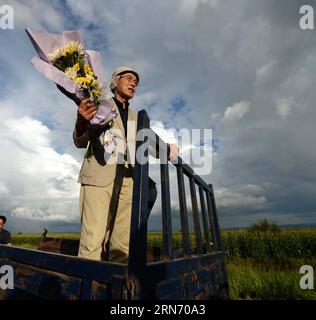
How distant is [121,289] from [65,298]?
0.39 metres

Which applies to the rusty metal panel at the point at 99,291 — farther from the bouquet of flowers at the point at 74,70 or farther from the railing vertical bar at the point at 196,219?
the railing vertical bar at the point at 196,219

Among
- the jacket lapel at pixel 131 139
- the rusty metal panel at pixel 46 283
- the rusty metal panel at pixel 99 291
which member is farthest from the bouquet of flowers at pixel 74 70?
the rusty metal panel at pixel 99 291

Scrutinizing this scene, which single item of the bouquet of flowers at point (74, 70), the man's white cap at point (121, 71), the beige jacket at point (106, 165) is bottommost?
the beige jacket at point (106, 165)

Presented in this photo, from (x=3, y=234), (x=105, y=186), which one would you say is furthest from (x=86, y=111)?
(x=3, y=234)

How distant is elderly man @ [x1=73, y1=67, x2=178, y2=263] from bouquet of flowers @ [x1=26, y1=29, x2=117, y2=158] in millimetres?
78

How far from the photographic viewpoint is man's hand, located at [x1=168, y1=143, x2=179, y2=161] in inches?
77.1

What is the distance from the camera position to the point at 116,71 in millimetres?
2529

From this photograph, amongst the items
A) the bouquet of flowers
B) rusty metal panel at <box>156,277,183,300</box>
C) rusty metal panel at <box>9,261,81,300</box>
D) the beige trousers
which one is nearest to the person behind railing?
the beige trousers

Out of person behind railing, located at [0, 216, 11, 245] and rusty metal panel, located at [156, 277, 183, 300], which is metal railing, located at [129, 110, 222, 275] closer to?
rusty metal panel, located at [156, 277, 183, 300]

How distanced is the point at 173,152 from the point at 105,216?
0.67 m

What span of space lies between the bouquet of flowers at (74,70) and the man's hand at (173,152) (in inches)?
16.6

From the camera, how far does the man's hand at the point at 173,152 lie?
196 centimetres

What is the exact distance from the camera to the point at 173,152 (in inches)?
79.0
